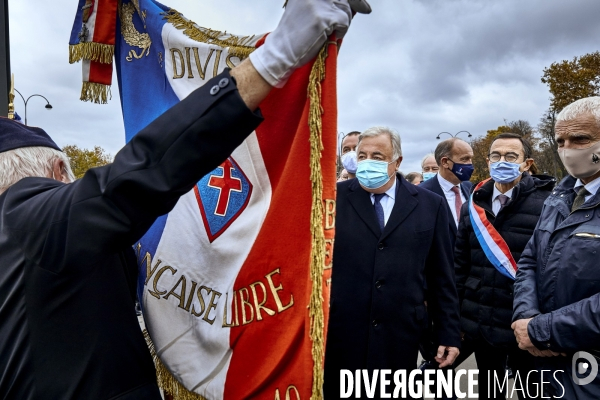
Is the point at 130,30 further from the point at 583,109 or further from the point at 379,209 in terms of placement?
the point at 583,109

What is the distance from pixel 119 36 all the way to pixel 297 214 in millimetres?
1374

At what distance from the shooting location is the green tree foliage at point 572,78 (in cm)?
3192

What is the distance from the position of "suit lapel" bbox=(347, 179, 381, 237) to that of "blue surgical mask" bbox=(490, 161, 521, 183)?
1.36m

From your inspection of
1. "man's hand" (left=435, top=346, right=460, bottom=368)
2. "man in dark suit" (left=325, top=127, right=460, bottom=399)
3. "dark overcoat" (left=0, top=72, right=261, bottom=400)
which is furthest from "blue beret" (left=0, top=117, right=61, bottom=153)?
"man's hand" (left=435, top=346, right=460, bottom=368)

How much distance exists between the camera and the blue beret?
1.53 m

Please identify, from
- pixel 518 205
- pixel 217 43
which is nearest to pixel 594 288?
pixel 518 205

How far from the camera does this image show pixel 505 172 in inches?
148

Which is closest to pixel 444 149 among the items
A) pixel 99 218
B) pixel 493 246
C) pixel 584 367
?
pixel 493 246

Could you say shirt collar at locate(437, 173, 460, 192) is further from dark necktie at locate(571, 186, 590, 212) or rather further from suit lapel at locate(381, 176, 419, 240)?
dark necktie at locate(571, 186, 590, 212)

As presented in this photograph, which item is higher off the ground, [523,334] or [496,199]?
[496,199]

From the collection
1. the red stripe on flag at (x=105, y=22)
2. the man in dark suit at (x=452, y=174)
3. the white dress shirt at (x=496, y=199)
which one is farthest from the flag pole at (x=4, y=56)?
the man in dark suit at (x=452, y=174)

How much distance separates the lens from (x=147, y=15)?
7.07ft

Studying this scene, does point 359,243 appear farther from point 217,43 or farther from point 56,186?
point 56,186

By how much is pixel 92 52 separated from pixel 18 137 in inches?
33.5
